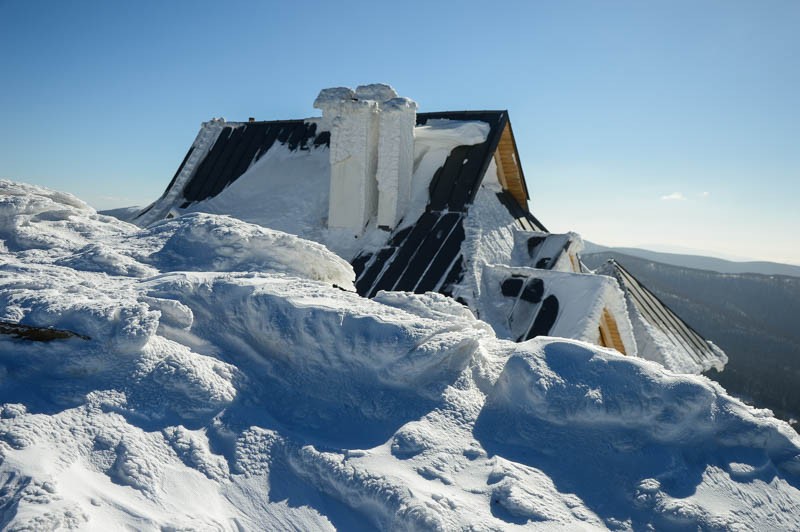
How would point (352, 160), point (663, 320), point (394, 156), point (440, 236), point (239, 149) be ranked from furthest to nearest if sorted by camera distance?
point (239, 149) → point (663, 320) → point (352, 160) → point (394, 156) → point (440, 236)

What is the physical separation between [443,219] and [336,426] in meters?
9.57

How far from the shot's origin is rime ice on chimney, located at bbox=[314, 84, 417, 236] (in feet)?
43.0

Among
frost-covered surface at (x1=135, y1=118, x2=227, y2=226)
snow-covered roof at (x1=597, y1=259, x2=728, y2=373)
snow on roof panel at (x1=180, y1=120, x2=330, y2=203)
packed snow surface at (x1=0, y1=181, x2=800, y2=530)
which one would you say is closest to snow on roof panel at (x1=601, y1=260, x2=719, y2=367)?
snow-covered roof at (x1=597, y1=259, x2=728, y2=373)

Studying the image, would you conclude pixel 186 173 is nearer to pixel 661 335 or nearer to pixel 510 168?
pixel 510 168

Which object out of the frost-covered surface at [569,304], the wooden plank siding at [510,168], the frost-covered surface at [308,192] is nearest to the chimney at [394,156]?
the frost-covered surface at [308,192]

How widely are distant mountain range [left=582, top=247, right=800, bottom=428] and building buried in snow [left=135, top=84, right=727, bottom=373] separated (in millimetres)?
26087

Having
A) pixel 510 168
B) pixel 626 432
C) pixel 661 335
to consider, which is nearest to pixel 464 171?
pixel 510 168

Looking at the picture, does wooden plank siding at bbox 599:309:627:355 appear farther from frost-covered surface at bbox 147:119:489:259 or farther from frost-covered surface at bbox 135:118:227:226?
frost-covered surface at bbox 135:118:227:226

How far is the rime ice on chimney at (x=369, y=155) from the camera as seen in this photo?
13.1 meters

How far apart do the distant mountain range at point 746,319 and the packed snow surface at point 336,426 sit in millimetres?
36310

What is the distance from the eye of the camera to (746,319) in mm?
70562

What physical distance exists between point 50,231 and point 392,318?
12.7ft

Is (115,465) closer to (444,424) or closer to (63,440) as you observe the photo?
(63,440)

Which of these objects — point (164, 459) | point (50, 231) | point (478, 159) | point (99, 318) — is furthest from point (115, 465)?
point (478, 159)
